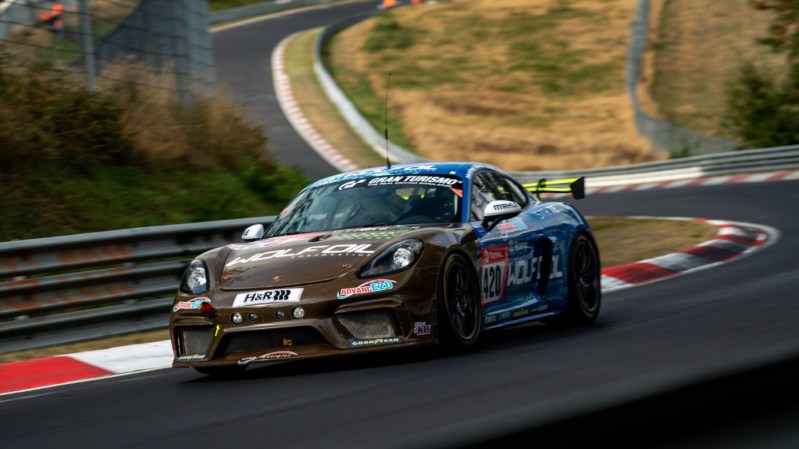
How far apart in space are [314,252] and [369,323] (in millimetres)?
647

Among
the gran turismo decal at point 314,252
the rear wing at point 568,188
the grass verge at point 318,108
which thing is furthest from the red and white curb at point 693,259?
the grass verge at point 318,108

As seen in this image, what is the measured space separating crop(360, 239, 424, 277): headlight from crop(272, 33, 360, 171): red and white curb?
20.4 m

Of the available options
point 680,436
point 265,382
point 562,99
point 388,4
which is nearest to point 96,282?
point 265,382

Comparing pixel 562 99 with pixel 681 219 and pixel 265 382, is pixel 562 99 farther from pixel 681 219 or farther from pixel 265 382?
pixel 265 382

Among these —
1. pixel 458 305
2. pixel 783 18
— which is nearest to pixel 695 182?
pixel 783 18

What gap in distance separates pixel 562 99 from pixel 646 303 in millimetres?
28596

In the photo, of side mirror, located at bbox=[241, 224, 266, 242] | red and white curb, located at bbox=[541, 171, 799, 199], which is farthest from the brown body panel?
red and white curb, located at bbox=[541, 171, 799, 199]

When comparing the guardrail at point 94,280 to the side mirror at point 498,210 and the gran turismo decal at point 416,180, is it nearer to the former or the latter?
the gran turismo decal at point 416,180

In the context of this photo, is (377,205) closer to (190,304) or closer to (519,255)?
(519,255)

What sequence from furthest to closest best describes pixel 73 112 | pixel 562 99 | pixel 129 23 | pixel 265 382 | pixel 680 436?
pixel 562 99 < pixel 129 23 < pixel 73 112 < pixel 265 382 < pixel 680 436

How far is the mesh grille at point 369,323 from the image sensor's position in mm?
6652

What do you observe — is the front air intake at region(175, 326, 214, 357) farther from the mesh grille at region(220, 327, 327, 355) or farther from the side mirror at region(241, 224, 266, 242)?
the side mirror at region(241, 224, 266, 242)

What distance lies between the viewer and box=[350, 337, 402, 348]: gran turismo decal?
261 inches

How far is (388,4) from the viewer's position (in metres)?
53.6
